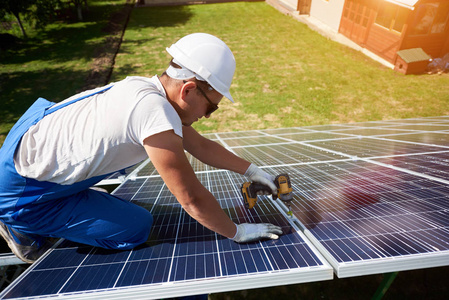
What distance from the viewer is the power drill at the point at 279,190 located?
8.51 feet

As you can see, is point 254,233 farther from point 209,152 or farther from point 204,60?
point 204,60

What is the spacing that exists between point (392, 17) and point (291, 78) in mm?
7190

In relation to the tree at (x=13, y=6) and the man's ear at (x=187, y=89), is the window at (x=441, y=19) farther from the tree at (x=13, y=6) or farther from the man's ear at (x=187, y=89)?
the tree at (x=13, y=6)

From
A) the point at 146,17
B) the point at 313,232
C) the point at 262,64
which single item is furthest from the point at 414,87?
the point at 146,17

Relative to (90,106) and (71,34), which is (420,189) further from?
(71,34)

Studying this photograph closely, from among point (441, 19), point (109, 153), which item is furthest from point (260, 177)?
point (441, 19)

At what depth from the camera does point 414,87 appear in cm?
1217

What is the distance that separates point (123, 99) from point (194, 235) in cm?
146

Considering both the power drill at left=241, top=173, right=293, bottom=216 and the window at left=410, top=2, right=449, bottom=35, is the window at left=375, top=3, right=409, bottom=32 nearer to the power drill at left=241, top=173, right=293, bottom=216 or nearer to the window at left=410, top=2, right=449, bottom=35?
the window at left=410, top=2, right=449, bottom=35

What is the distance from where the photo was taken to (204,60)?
2053 millimetres

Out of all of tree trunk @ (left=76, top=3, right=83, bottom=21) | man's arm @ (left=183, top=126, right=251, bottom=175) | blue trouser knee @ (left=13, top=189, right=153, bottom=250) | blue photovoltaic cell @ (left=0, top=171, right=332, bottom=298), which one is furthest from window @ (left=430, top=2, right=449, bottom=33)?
tree trunk @ (left=76, top=3, right=83, bottom=21)

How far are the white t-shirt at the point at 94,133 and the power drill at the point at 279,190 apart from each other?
120cm

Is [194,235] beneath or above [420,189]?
beneath

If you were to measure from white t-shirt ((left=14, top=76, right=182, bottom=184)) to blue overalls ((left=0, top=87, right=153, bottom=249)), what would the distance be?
0.13 metres
